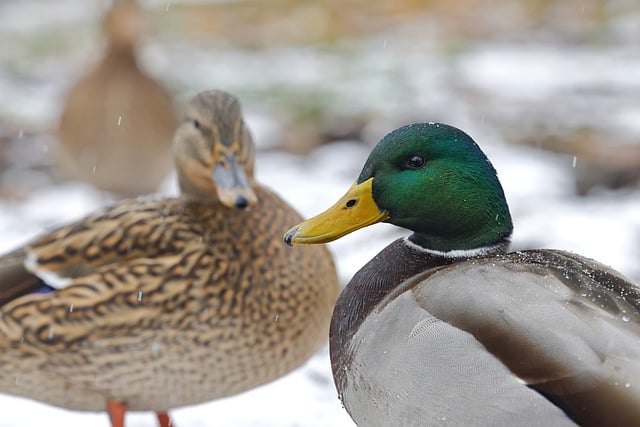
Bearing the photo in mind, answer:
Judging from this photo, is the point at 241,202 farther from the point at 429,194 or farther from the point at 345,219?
the point at 429,194

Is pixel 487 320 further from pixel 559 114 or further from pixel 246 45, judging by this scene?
pixel 246 45

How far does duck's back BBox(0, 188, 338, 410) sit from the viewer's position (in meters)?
2.97

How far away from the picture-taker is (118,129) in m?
5.79

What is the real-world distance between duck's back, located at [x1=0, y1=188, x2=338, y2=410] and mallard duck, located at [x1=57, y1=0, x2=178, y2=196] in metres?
2.52

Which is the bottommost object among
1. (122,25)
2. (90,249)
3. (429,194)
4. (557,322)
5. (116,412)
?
(116,412)

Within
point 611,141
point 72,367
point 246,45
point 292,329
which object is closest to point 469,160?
point 292,329

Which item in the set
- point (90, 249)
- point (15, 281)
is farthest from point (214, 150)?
point (15, 281)

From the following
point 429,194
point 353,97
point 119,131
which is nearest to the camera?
point 429,194

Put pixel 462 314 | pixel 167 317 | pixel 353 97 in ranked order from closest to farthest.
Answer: pixel 462 314 → pixel 167 317 → pixel 353 97

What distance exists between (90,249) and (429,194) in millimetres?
1167

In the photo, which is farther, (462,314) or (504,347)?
(462,314)

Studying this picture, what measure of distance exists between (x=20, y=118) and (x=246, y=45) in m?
2.85

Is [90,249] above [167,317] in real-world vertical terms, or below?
above

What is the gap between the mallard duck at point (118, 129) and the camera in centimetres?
574
